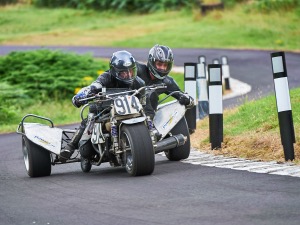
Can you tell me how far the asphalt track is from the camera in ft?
26.9

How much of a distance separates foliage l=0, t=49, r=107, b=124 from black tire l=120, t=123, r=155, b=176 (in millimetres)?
14815

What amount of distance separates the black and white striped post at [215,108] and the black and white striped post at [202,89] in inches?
190

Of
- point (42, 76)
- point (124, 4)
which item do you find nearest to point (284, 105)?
point (42, 76)

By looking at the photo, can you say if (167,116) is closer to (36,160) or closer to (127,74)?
(127,74)

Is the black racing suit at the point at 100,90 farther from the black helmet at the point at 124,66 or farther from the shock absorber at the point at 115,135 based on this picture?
the shock absorber at the point at 115,135

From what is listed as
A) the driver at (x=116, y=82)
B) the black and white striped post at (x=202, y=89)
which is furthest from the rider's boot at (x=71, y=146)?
the black and white striped post at (x=202, y=89)

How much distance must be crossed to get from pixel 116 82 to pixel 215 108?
6.62ft

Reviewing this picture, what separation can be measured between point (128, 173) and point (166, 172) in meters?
0.46

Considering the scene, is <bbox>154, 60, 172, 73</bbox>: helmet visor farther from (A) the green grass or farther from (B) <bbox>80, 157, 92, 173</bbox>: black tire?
(A) the green grass

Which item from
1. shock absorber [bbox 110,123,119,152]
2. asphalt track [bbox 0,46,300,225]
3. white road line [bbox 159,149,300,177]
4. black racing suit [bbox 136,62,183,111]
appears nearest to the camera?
asphalt track [bbox 0,46,300,225]

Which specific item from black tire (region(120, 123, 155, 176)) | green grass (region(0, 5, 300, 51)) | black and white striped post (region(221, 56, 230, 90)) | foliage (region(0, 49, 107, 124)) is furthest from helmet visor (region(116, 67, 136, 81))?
green grass (region(0, 5, 300, 51))

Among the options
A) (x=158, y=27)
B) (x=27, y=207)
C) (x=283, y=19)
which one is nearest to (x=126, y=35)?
(x=158, y=27)

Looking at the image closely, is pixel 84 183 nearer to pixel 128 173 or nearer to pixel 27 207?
pixel 128 173

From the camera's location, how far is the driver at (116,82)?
1245 centimetres
